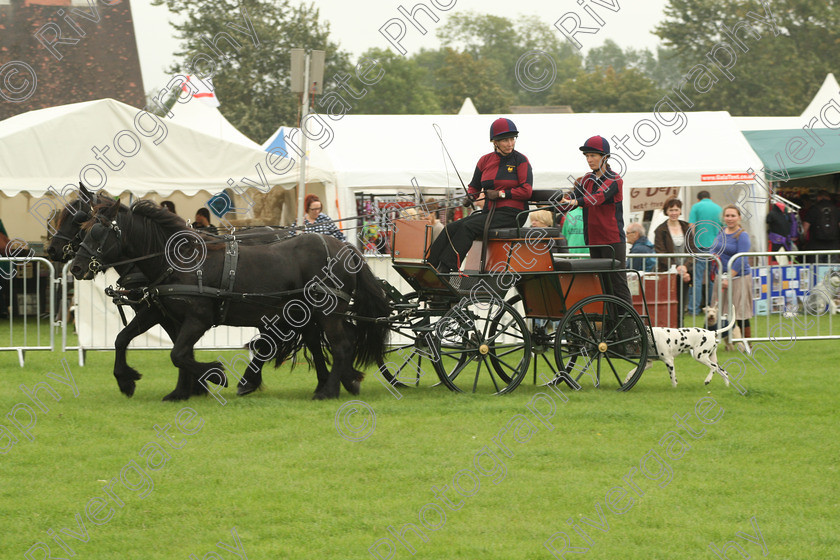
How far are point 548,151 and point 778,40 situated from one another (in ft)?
135

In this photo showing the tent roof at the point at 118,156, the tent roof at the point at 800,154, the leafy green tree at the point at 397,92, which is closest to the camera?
the tent roof at the point at 118,156

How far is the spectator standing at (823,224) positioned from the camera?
18000 millimetres

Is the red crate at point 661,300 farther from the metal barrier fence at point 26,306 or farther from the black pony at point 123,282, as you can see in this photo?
the metal barrier fence at point 26,306

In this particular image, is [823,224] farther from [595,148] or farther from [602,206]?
[595,148]

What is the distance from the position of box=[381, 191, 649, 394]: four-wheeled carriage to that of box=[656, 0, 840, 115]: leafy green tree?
4373 centimetres

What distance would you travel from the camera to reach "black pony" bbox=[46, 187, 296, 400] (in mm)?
8422

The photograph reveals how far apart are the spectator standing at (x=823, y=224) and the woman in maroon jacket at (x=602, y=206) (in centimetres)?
1001

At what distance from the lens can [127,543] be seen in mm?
4863

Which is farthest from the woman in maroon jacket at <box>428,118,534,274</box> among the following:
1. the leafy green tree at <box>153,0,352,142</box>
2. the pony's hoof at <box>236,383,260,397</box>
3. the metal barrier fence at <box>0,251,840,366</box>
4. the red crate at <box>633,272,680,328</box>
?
the leafy green tree at <box>153,0,352,142</box>

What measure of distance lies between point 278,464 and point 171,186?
30.6 feet

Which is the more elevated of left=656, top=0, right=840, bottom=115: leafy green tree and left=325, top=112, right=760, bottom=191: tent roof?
left=656, top=0, right=840, bottom=115: leafy green tree

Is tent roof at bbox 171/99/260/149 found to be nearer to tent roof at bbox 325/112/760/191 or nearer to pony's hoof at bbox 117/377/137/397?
tent roof at bbox 325/112/760/191

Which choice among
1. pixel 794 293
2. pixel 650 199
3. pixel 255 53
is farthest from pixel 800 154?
pixel 255 53

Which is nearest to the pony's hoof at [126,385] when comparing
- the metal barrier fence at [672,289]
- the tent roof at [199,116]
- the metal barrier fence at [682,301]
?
the metal barrier fence at [682,301]
